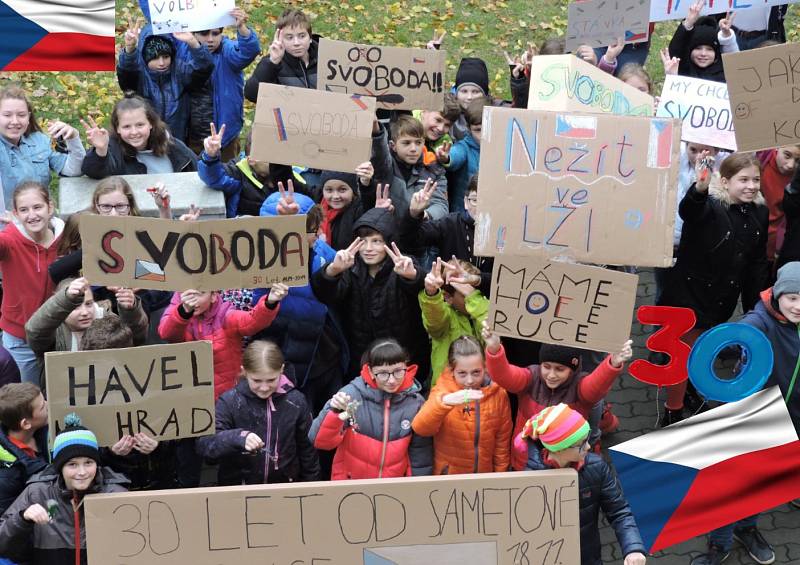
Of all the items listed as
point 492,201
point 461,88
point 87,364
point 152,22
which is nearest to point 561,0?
point 461,88

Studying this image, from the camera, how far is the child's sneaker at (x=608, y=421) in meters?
6.83

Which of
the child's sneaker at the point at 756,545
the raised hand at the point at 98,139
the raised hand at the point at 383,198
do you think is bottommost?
the child's sneaker at the point at 756,545

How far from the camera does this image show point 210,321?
234 inches

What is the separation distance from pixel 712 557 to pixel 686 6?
4.60 meters

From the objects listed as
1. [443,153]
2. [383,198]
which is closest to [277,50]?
[443,153]

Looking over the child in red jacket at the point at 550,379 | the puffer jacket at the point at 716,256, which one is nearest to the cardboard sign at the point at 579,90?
the puffer jacket at the point at 716,256

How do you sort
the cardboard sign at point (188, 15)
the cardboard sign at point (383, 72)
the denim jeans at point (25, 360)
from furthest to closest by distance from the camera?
the cardboard sign at point (188, 15)
the cardboard sign at point (383, 72)
the denim jeans at point (25, 360)

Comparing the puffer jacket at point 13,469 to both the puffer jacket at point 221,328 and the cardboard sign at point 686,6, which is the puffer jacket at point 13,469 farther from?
the cardboard sign at point 686,6

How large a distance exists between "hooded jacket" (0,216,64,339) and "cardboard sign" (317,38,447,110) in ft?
6.97

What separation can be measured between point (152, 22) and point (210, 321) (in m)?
2.99

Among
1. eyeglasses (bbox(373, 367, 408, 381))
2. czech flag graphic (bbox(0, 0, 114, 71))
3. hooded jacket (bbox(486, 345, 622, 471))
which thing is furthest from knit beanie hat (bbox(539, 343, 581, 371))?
czech flag graphic (bbox(0, 0, 114, 71))

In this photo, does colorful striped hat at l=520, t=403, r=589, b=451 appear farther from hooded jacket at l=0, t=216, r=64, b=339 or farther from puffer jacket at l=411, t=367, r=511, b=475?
hooded jacket at l=0, t=216, r=64, b=339

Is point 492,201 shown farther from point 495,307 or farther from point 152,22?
point 152,22

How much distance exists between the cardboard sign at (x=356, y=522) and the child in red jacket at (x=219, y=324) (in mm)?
1289
